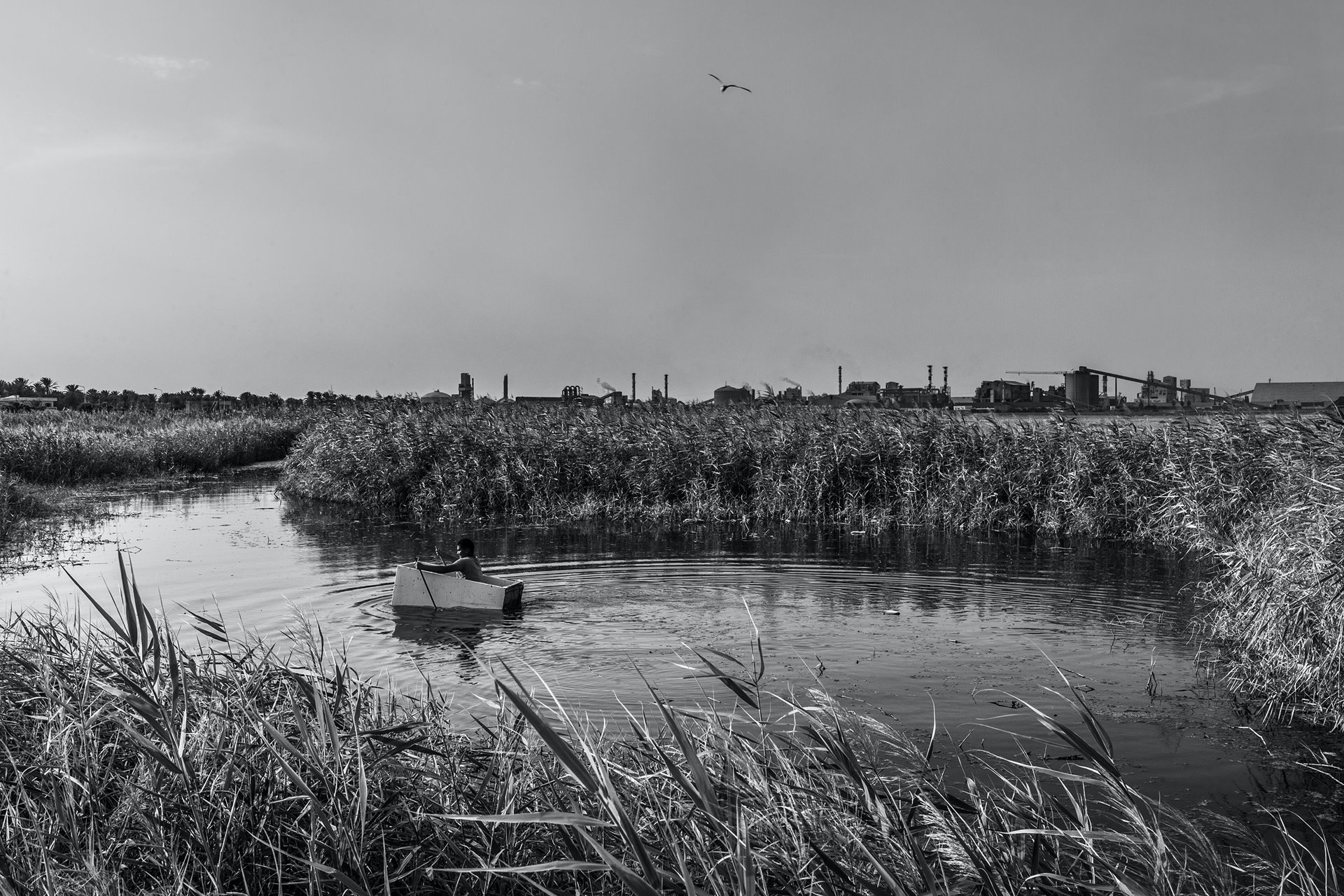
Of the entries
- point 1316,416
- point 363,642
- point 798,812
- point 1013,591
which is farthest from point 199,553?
point 1316,416

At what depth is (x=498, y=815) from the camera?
3.56 m

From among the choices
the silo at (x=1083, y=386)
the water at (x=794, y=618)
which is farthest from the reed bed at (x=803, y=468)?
the silo at (x=1083, y=386)

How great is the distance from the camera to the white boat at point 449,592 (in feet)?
45.1

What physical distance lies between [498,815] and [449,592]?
35.0ft

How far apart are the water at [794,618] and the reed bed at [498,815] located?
2.04 ft

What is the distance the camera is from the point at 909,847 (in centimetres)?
376

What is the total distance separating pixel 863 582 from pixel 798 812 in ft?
43.1

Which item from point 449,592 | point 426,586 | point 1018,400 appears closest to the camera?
point 449,592

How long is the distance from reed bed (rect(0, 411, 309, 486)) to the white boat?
65.8 ft

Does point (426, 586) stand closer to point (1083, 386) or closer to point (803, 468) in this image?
point (803, 468)

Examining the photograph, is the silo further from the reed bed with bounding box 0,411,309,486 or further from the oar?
the oar

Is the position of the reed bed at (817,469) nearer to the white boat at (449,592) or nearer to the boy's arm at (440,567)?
the white boat at (449,592)

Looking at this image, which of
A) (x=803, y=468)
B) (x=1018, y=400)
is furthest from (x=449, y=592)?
(x=1018, y=400)

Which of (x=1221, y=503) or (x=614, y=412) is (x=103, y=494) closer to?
(x=614, y=412)
